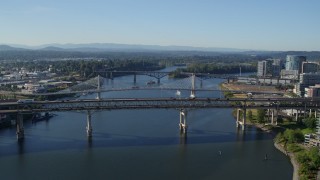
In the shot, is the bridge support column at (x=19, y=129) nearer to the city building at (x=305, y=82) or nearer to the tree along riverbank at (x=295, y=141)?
the tree along riverbank at (x=295, y=141)

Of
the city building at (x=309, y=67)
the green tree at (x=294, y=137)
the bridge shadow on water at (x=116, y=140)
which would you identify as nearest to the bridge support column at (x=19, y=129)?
the bridge shadow on water at (x=116, y=140)

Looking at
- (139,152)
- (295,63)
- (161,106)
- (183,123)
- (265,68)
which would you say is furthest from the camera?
(295,63)

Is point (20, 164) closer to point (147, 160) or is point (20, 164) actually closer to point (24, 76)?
point (147, 160)

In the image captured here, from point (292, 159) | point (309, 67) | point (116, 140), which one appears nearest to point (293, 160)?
point (292, 159)

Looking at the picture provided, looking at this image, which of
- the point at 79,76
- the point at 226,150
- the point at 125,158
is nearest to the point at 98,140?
the point at 125,158

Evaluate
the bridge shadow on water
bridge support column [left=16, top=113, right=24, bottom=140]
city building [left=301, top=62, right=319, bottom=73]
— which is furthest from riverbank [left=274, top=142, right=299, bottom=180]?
city building [left=301, top=62, right=319, bottom=73]

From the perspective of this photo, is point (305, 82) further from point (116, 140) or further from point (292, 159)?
point (116, 140)

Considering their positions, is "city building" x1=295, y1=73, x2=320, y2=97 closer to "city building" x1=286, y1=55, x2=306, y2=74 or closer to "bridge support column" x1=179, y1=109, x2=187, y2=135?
"bridge support column" x1=179, y1=109, x2=187, y2=135

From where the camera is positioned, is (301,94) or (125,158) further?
(301,94)
